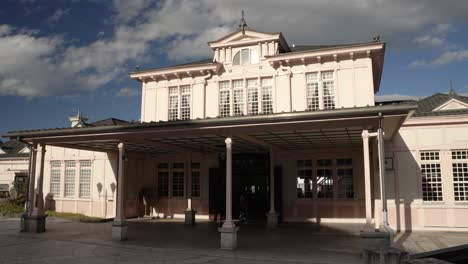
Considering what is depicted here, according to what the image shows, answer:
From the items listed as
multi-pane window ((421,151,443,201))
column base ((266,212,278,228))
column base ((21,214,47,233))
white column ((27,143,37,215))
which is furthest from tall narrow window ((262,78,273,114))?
column base ((21,214,47,233))

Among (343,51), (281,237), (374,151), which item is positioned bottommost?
(281,237)

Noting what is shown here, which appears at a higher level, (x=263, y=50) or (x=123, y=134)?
(x=263, y=50)

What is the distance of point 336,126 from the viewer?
1086cm

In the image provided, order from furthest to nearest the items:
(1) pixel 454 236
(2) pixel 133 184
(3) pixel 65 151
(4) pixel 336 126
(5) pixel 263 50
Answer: (3) pixel 65 151 → (2) pixel 133 184 → (5) pixel 263 50 → (1) pixel 454 236 → (4) pixel 336 126

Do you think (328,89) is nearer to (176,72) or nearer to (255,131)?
(255,131)

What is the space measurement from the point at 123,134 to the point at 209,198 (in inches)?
302

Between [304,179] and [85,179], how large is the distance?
11.8m

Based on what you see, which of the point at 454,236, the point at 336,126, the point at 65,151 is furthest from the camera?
the point at 65,151

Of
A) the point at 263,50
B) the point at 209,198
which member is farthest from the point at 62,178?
the point at 263,50

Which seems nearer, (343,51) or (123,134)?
(123,134)

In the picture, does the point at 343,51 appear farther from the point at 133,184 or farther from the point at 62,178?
the point at 62,178

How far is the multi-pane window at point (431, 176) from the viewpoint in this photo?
15.7m

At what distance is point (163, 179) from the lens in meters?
21.2

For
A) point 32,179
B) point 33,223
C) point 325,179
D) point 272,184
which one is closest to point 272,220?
point 272,184
